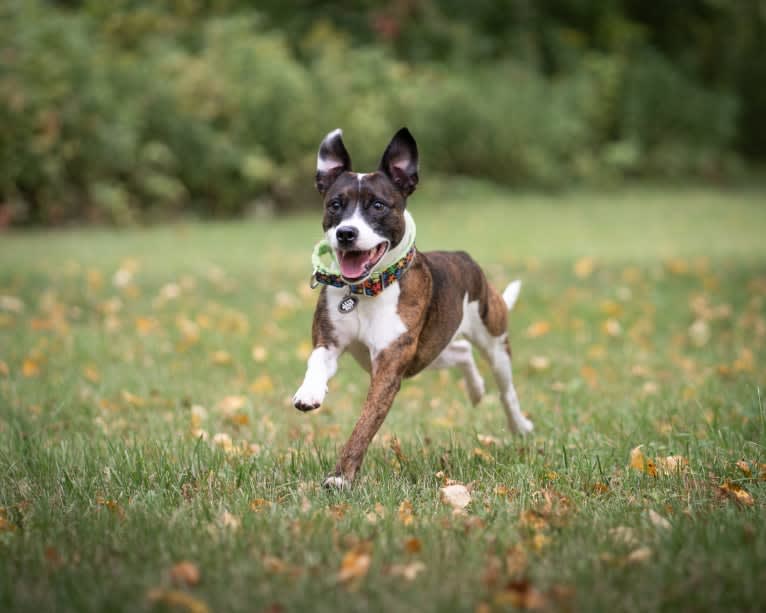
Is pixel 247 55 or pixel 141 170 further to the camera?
pixel 247 55

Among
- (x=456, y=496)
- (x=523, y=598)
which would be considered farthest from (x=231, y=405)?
(x=523, y=598)

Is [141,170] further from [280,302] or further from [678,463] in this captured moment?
[678,463]

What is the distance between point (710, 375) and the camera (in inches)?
236

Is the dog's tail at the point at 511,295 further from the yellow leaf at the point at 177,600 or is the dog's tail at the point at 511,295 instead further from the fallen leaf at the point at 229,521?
the yellow leaf at the point at 177,600

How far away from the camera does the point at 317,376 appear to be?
11.8 feet

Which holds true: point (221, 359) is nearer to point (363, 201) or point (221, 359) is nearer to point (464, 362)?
point (464, 362)

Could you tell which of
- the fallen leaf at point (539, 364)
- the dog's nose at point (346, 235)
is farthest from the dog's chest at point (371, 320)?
the fallen leaf at point (539, 364)

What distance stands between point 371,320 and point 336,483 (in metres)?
0.69

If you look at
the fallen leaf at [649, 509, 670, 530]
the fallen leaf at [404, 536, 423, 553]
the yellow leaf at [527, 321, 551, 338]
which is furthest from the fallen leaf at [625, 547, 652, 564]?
the yellow leaf at [527, 321, 551, 338]

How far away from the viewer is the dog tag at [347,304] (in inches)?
146

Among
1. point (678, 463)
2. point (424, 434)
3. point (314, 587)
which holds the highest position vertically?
point (314, 587)

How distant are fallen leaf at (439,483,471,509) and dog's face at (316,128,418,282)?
89 centimetres

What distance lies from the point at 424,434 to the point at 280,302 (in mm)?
3916

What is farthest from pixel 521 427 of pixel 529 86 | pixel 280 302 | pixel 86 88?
pixel 529 86
